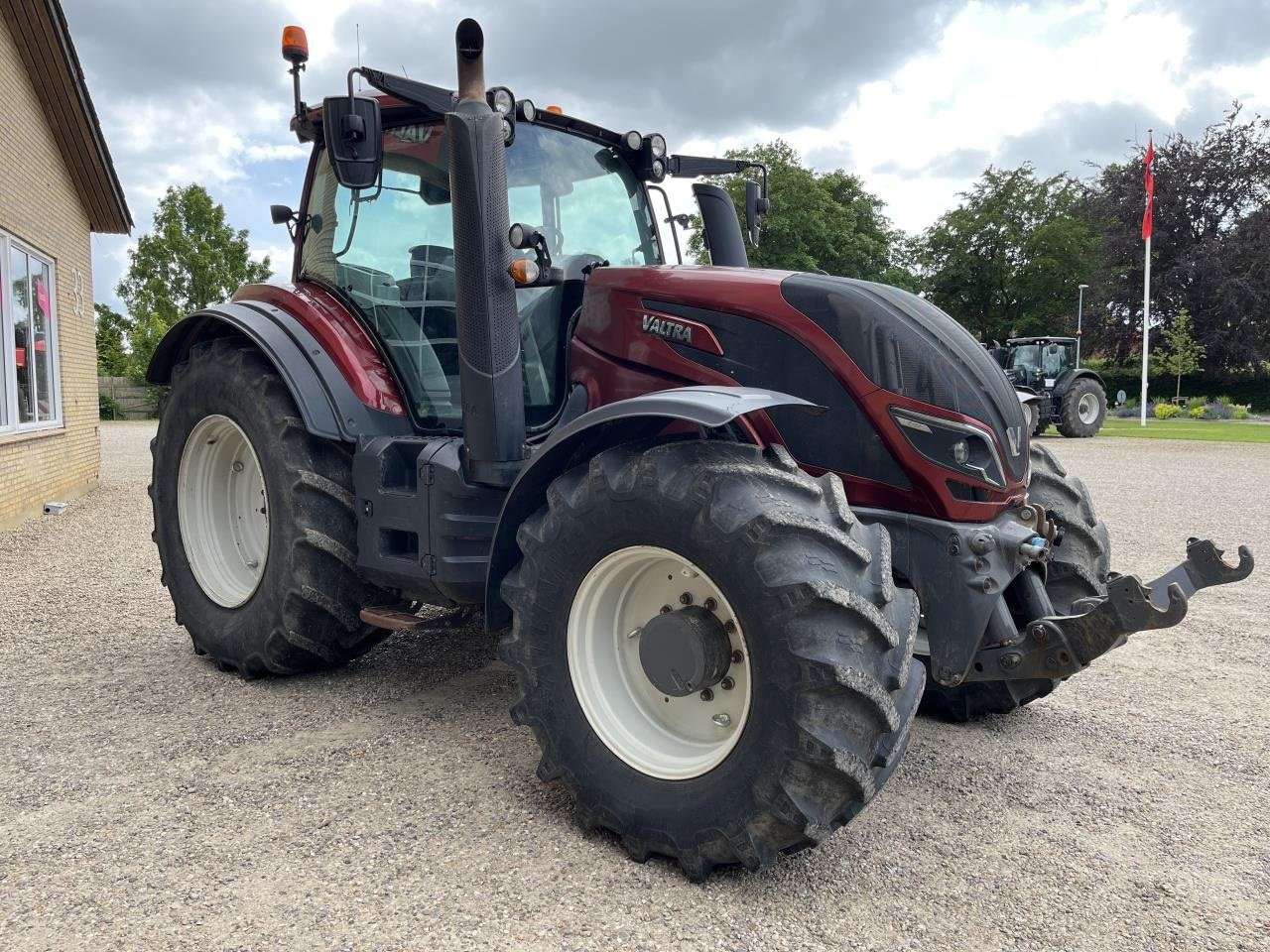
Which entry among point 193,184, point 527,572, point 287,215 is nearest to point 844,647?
→ point 527,572

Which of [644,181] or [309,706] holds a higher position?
[644,181]

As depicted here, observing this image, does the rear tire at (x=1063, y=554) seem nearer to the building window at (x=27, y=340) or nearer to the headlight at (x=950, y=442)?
the headlight at (x=950, y=442)

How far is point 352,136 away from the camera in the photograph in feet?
10.4

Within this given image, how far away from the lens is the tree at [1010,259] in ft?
146

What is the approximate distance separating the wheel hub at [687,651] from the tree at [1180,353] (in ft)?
116

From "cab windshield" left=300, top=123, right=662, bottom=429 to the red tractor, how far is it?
12 mm

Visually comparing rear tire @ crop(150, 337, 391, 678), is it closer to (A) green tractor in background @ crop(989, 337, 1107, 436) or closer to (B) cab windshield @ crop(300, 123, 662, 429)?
(B) cab windshield @ crop(300, 123, 662, 429)

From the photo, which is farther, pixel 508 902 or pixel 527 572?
pixel 527 572

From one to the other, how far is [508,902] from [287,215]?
11.0 ft

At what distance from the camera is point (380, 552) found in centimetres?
375

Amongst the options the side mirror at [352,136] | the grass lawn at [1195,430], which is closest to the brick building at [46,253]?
the side mirror at [352,136]

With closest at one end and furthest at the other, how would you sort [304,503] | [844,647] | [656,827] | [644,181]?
[844,647]
[656,827]
[304,503]
[644,181]

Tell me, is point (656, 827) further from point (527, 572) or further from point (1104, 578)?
point (1104, 578)

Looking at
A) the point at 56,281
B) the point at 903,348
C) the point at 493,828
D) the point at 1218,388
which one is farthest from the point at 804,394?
the point at 1218,388
